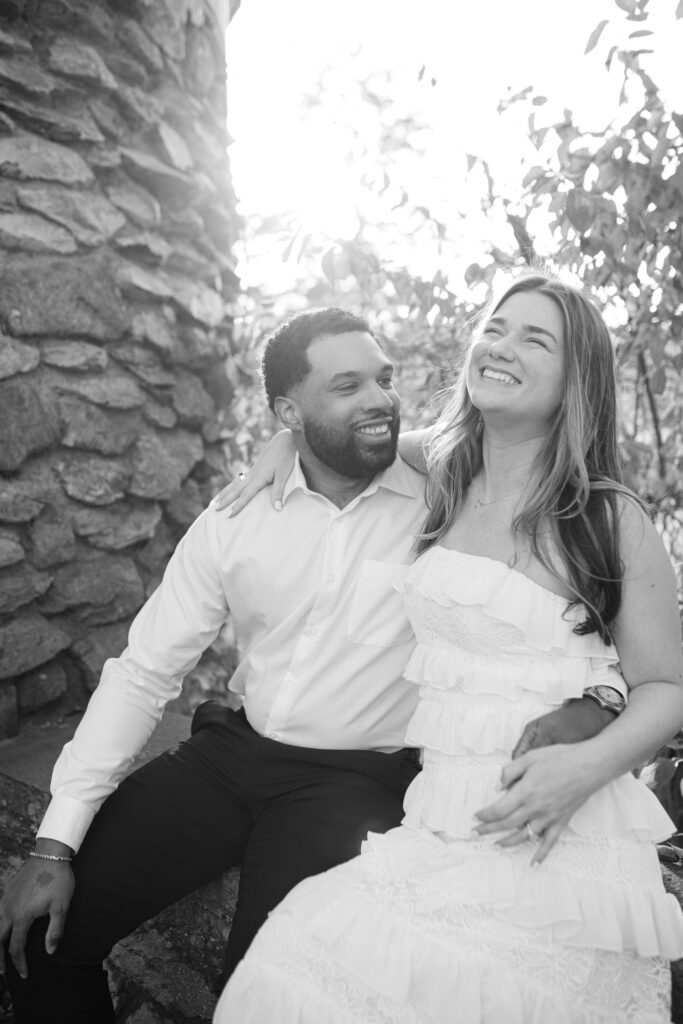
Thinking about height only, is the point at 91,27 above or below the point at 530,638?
above

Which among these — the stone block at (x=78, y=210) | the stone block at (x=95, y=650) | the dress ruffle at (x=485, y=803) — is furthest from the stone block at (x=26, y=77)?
the dress ruffle at (x=485, y=803)

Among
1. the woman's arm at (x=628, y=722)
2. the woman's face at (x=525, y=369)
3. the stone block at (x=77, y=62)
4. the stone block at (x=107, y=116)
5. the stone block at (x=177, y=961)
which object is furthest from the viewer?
the stone block at (x=107, y=116)

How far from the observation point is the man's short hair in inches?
101

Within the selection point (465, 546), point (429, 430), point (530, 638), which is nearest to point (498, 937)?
point (530, 638)

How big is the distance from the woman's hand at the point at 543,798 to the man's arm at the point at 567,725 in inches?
2.0

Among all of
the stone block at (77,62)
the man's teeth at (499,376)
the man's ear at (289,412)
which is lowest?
the man's ear at (289,412)

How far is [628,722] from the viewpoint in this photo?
1612mm

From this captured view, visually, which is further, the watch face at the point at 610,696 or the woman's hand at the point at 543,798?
the watch face at the point at 610,696

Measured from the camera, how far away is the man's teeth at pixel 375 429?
7.86 ft

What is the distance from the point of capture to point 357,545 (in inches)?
90.9

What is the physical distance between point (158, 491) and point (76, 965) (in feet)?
5.55

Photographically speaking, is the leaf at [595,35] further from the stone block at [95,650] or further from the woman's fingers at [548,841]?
the stone block at [95,650]

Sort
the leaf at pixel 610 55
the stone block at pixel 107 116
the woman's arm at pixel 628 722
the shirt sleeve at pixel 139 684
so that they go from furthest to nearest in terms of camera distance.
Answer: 1. the stone block at pixel 107 116
2. the leaf at pixel 610 55
3. the shirt sleeve at pixel 139 684
4. the woman's arm at pixel 628 722

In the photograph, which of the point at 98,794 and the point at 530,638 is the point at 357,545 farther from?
the point at 98,794
